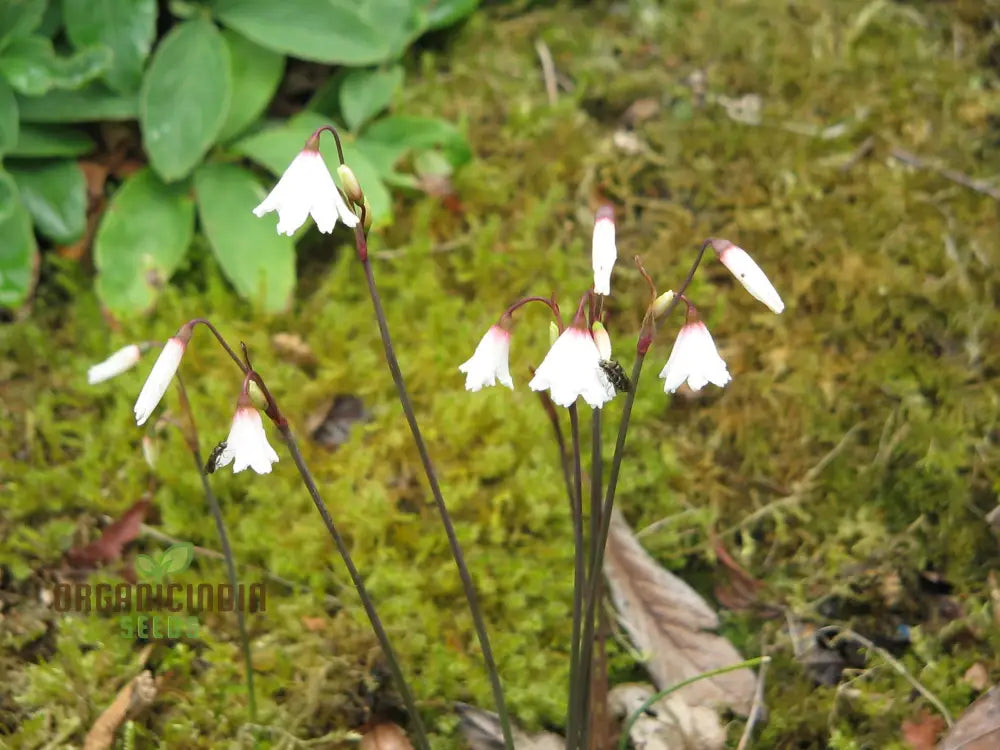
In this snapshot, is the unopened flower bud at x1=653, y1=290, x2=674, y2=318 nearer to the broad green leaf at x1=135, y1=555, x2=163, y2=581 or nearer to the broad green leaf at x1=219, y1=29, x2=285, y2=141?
the broad green leaf at x1=135, y1=555, x2=163, y2=581

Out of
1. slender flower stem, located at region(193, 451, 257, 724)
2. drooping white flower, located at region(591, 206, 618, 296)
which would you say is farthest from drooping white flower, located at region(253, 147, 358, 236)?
slender flower stem, located at region(193, 451, 257, 724)

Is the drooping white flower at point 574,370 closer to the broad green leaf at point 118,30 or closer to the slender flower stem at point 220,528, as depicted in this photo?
the slender flower stem at point 220,528

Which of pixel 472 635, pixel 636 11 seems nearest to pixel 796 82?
pixel 636 11

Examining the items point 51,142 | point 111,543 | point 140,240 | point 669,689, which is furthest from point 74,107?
point 669,689

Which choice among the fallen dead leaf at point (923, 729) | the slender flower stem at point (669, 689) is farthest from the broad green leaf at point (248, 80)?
the fallen dead leaf at point (923, 729)

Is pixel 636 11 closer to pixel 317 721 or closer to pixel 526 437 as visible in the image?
pixel 526 437

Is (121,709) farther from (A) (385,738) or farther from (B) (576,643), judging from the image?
(B) (576,643)
